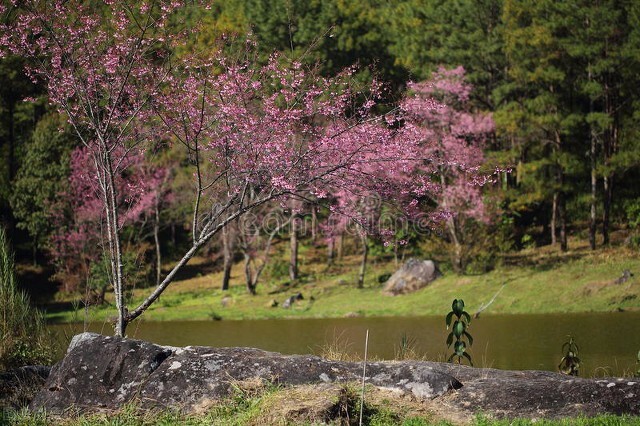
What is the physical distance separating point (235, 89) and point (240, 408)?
220 inches

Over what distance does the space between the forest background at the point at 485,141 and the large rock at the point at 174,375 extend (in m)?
19.2

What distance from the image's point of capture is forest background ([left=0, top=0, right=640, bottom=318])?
99.3 feet

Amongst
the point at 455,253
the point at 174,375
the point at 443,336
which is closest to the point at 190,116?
the point at 174,375

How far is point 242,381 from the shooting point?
336 inches

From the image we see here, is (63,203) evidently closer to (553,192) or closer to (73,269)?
(73,269)

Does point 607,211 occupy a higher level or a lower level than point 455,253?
higher

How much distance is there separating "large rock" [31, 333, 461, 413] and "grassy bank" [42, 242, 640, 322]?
1597 cm

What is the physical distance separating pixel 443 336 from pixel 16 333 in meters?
11.1

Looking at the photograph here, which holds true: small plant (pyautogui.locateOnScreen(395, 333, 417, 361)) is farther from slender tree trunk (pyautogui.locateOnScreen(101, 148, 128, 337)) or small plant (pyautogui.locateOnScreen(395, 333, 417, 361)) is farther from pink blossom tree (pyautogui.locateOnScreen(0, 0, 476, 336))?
slender tree trunk (pyautogui.locateOnScreen(101, 148, 128, 337))

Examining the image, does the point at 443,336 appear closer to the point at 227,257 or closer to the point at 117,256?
the point at 117,256

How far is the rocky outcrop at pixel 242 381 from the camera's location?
820 centimetres

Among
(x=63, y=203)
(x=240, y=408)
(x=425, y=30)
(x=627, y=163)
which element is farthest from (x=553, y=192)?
(x=240, y=408)

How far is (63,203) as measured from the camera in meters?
33.0

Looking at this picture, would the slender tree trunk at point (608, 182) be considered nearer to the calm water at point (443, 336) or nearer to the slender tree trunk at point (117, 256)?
the calm water at point (443, 336)
